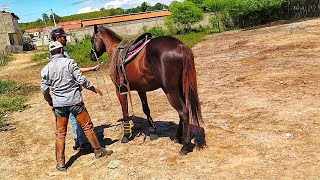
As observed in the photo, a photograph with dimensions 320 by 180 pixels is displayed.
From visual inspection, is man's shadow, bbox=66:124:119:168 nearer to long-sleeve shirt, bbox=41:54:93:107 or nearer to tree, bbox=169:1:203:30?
long-sleeve shirt, bbox=41:54:93:107

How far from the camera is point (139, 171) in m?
4.35

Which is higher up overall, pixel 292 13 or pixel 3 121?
pixel 292 13

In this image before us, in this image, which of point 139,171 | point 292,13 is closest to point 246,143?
point 139,171

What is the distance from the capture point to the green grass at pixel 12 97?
29.2ft

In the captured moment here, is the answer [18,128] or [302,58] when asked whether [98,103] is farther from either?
[302,58]

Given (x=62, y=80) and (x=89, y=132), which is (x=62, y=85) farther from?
(x=89, y=132)

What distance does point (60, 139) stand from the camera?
4.61m

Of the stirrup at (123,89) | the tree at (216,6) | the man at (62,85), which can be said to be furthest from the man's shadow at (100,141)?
the tree at (216,6)

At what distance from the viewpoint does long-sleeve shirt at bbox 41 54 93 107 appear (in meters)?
4.36

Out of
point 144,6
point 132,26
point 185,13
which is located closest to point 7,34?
point 132,26

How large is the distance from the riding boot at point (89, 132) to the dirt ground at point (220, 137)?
0.44ft

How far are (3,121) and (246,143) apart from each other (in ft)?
19.6

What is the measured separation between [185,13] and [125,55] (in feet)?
94.9

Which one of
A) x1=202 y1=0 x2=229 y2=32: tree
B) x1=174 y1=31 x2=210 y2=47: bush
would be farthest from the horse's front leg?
x1=202 y1=0 x2=229 y2=32: tree
